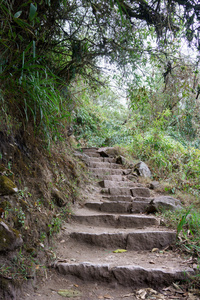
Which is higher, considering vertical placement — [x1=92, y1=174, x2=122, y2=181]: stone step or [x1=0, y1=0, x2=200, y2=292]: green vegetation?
[x1=0, y1=0, x2=200, y2=292]: green vegetation

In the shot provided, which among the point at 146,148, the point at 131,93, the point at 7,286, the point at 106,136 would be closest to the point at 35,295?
the point at 7,286

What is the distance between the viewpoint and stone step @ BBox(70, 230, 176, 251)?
2555 mm

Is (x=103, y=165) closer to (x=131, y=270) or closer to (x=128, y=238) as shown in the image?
(x=128, y=238)

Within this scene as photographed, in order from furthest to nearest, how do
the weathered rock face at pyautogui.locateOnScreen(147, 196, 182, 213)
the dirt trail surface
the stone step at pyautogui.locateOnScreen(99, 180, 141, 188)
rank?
the stone step at pyautogui.locateOnScreen(99, 180, 141, 188)
the weathered rock face at pyautogui.locateOnScreen(147, 196, 182, 213)
the dirt trail surface

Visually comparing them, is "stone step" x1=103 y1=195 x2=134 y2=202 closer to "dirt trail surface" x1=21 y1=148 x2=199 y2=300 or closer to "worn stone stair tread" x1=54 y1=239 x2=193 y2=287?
"dirt trail surface" x1=21 y1=148 x2=199 y2=300

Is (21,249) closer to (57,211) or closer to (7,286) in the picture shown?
(7,286)

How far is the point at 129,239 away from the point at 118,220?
541 mm

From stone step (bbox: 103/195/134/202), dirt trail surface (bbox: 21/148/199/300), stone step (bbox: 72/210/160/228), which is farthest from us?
stone step (bbox: 103/195/134/202)

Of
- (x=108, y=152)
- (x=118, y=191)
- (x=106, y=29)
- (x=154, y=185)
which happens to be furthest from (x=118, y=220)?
(x=108, y=152)

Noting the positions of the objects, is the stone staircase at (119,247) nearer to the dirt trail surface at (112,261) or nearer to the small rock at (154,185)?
the dirt trail surface at (112,261)

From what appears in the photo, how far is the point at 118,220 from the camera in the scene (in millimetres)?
3182

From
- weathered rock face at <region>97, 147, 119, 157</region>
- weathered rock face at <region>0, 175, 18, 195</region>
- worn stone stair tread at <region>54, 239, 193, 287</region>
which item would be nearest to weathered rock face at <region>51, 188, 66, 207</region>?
worn stone stair tread at <region>54, 239, 193, 287</region>

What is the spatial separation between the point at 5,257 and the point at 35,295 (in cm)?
40

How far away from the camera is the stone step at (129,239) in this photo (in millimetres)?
2555
